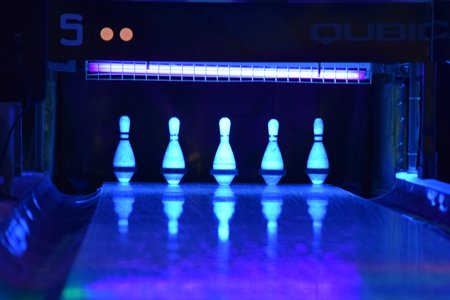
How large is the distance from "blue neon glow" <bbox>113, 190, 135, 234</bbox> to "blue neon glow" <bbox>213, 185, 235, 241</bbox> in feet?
0.92

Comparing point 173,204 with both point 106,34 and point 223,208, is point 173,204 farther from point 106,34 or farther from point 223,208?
point 106,34

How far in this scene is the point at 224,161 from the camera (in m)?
3.81

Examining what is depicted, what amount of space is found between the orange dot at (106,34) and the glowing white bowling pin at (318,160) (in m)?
1.30

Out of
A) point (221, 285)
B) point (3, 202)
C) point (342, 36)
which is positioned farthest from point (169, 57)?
point (221, 285)

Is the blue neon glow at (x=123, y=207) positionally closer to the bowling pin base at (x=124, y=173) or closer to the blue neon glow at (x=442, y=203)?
the bowling pin base at (x=124, y=173)

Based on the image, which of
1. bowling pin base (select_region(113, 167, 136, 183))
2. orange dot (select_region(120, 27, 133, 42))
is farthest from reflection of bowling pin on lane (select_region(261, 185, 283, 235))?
orange dot (select_region(120, 27, 133, 42))

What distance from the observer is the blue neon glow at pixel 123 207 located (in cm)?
239

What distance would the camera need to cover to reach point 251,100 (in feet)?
13.0

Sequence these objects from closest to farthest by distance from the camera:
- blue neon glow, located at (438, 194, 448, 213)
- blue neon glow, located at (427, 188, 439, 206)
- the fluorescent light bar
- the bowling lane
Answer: the bowling lane < blue neon glow, located at (438, 194, 448, 213) < blue neon glow, located at (427, 188, 439, 206) < the fluorescent light bar

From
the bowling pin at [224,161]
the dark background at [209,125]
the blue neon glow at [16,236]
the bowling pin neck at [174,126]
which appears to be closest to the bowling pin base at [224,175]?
the bowling pin at [224,161]

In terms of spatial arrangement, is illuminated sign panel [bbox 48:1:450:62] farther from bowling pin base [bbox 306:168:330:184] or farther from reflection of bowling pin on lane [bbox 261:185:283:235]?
bowling pin base [bbox 306:168:330:184]

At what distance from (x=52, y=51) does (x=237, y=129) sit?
1.26 meters

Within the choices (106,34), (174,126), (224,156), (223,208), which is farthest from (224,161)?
(106,34)

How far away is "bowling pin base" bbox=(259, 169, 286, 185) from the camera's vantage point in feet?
12.6
